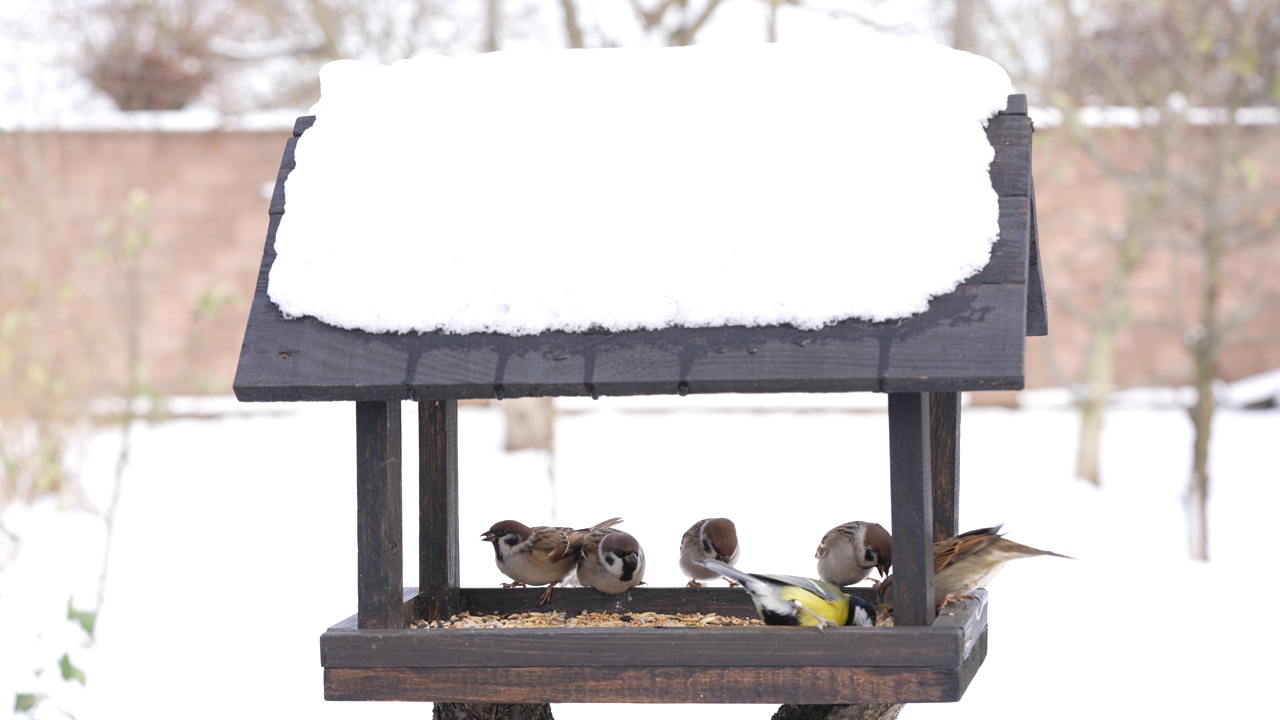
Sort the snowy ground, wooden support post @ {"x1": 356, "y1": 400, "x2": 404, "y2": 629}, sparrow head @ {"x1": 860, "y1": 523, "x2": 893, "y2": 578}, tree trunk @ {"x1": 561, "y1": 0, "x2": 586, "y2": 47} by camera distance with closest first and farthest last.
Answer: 1. wooden support post @ {"x1": 356, "y1": 400, "x2": 404, "y2": 629}
2. sparrow head @ {"x1": 860, "y1": 523, "x2": 893, "y2": 578}
3. the snowy ground
4. tree trunk @ {"x1": 561, "y1": 0, "x2": 586, "y2": 47}

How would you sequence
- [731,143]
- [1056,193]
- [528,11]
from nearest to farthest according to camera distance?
[731,143], [528,11], [1056,193]

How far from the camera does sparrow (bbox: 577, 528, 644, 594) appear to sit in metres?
2.59

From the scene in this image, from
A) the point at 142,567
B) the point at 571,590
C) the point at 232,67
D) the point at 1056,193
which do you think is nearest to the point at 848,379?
the point at 571,590

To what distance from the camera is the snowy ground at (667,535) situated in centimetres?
521

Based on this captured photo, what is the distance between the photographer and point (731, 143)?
2.24 m

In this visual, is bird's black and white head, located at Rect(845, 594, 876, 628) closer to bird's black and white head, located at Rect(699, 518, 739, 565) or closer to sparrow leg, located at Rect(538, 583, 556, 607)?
bird's black and white head, located at Rect(699, 518, 739, 565)

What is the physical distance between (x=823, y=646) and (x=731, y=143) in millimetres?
835

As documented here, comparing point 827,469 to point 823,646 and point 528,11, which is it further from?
point 823,646

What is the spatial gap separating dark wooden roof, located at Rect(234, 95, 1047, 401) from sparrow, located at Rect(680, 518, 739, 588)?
0.65 m

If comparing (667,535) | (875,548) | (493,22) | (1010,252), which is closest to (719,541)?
(875,548)

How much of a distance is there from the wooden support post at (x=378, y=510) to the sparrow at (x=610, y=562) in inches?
18.0

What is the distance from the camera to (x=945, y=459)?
2.75 metres

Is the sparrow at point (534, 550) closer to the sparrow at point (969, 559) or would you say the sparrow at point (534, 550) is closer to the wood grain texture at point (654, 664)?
the wood grain texture at point (654, 664)

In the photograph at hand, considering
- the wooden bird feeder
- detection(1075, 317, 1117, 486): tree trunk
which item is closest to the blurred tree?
detection(1075, 317, 1117, 486): tree trunk
